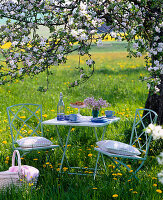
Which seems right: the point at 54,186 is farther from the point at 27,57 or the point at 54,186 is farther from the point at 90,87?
the point at 90,87

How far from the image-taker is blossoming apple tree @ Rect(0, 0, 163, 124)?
3359 mm

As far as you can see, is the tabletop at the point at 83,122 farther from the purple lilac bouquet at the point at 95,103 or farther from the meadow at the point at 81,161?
the meadow at the point at 81,161

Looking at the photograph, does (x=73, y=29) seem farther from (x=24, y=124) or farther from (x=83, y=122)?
(x=24, y=124)

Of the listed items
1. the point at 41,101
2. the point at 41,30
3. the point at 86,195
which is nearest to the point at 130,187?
the point at 86,195

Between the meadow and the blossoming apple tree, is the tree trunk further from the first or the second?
the blossoming apple tree

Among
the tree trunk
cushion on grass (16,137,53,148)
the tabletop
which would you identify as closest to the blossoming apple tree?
the tabletop

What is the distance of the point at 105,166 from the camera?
4410 mm

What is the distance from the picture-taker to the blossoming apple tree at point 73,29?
3359mm

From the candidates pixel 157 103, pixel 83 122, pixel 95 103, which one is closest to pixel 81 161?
pixel 83 122

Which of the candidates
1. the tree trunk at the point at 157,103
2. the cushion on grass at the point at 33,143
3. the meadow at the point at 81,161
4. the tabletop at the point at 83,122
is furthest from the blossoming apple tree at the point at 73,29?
the tree trunk at the point at 157,103

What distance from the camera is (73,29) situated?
10.8 ft

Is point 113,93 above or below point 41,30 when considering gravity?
below

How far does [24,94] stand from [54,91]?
38.1 inches

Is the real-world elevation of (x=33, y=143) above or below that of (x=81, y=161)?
above
